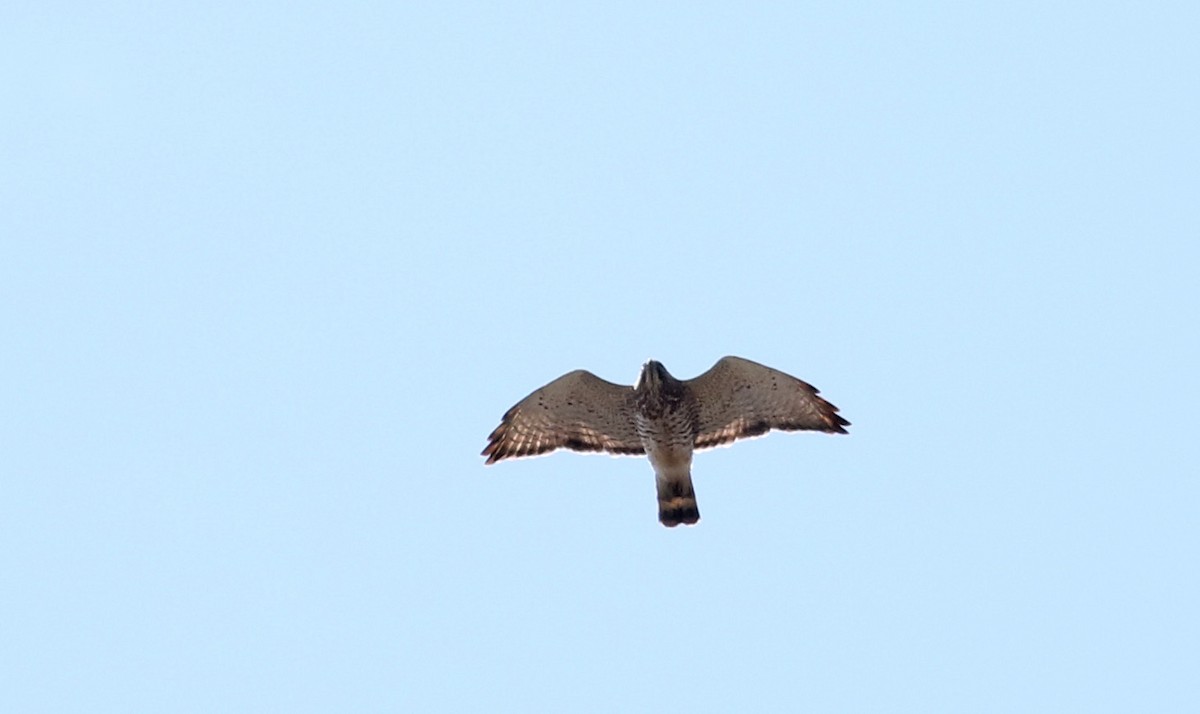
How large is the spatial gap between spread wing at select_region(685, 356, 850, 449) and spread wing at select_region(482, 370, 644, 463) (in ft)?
2.26

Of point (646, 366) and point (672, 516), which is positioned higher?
point (646, 366)

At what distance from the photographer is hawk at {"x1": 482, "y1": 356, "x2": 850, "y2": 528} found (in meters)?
15.8

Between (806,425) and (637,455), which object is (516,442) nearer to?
(637,455)

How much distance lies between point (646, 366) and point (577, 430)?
1.02 meters

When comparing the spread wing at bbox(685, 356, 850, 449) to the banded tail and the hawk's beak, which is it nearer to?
the hawk's beak

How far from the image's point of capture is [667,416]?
1586cm

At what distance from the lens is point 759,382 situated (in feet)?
52.5

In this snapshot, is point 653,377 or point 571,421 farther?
point 571,421

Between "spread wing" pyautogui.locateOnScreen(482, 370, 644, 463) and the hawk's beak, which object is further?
"spread wing" pyautogui.locateOnScreen(482, 370, 644, 463)

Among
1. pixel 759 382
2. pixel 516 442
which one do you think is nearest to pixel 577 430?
pixel 516 442

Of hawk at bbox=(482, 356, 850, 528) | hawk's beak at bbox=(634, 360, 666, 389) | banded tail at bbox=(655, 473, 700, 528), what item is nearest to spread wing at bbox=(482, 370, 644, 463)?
hawk at bbox=(482, 356, 850, 528)

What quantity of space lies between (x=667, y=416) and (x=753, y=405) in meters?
0.90

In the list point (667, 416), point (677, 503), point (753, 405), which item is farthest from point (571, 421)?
point (753, 405)

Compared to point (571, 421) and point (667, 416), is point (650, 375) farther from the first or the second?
point (571, 421)
